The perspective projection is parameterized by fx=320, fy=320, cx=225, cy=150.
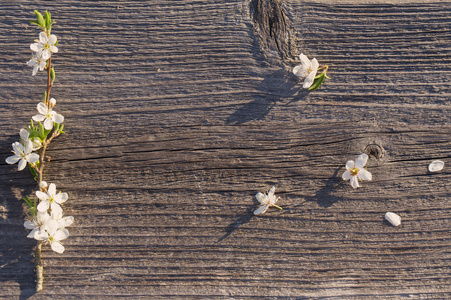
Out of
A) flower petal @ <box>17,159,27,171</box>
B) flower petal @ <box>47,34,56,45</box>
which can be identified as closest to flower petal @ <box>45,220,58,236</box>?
flower petal @ <box>17,159,27,171</box>

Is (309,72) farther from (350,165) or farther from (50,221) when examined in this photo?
(50,221)

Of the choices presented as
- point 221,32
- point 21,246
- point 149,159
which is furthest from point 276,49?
point 21,246

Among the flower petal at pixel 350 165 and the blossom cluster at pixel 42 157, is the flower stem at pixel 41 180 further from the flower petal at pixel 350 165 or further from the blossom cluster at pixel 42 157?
the flower petal at pixel 350 165

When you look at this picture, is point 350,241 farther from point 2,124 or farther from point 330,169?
point 2,124

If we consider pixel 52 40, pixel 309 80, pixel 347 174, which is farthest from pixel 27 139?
pixel 347 174

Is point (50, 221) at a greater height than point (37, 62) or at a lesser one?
lesser

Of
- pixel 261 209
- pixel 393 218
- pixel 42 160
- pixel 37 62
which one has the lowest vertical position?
pixel 393 218

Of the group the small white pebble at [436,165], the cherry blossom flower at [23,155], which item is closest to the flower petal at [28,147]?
the cherry blossom flower at [23,155]

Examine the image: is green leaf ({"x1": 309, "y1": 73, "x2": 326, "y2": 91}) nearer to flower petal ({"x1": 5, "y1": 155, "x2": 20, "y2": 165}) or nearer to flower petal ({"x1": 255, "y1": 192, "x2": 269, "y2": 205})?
flower petal ({"x1": 255, "y1": 192, "x2": 269, "y2": 205})
